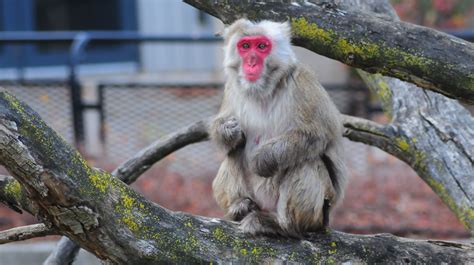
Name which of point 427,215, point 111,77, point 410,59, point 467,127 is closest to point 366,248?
point 410,59

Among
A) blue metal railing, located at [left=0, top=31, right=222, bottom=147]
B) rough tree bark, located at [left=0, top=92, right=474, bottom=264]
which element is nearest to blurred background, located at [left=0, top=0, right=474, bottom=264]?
blue metal railing, located at [left=0, top=31, right=222, bottom=147]

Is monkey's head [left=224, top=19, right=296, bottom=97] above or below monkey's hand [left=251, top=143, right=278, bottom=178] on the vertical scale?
above

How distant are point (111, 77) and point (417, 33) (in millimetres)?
11276

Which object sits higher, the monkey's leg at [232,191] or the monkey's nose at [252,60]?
the monkey's nose at [252,60]

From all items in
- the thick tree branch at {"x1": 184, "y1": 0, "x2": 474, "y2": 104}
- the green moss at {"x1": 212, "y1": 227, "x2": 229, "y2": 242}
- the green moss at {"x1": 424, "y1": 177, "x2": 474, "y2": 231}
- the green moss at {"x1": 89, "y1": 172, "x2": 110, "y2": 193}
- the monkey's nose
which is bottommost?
the green moss at {"x1": 424, "y1": 177, "x2": 474, "y2": 231}

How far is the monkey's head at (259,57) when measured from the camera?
4.45 meters

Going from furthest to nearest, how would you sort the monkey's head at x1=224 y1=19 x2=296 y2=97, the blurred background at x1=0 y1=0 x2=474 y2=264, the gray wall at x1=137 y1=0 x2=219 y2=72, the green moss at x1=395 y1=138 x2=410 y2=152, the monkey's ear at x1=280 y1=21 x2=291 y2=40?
the gray wall at x1=137 y1=0 x2=219 y2=72 → the blurred background at x1=0 y1=0 x2=474 y2=264 → the green moss at x1=395 y1=138 x2=410 y2=152 → the monkey's head at x1=224 y1=19 x2=296 y2=97 → the monkey's ear at x1=280 y1=21 x2=291 y2=40

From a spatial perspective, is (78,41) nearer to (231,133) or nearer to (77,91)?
(77,91)

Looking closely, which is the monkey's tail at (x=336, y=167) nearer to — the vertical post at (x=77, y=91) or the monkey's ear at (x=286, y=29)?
the monkey's ear at (x=286, y=29)

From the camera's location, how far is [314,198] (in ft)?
14.2

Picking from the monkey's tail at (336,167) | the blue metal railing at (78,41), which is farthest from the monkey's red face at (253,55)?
the blue metal railing at (78,41)

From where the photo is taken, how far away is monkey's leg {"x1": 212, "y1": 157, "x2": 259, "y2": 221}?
180 inches

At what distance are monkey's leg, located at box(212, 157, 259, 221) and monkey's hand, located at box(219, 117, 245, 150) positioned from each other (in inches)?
5.6

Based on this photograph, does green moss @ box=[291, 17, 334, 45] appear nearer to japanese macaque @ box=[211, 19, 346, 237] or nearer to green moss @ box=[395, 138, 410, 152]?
japanese macaque @ box=[211, 19, 346, 237]
